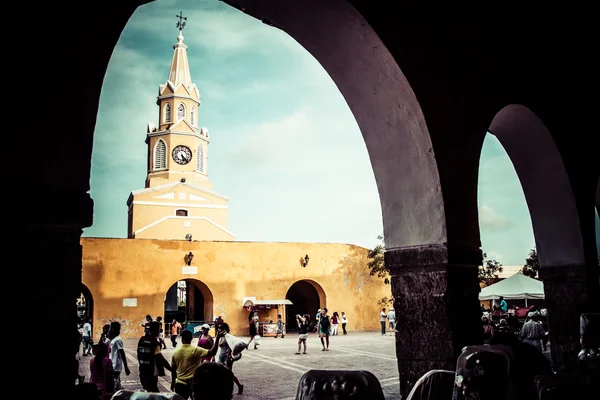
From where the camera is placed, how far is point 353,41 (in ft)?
13.7

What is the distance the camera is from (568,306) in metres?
6.25

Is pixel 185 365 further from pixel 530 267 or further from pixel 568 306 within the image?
pixel 530 267

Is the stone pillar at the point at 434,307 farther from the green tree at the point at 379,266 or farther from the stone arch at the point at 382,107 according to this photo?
the green tree at the point at 379,266

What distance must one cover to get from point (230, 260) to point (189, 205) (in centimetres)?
1349

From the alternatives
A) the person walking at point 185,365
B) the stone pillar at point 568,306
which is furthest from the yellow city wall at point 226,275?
the stone pillar at point 568,306

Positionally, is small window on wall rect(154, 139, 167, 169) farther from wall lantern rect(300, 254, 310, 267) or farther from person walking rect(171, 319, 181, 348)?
person walking rect(171, 319, 181, 348)

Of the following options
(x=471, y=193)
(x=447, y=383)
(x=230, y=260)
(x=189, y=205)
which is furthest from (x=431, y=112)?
(x=189, y=205)

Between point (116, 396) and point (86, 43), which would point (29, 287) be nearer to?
point (116, 396)

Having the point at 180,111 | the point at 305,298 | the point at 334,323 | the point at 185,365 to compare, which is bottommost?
the point at 334,323

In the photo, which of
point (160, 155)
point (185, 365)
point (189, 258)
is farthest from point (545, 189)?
point (160, 155)

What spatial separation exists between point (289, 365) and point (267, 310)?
35.2ft

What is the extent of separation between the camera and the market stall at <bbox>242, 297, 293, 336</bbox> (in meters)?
21.5

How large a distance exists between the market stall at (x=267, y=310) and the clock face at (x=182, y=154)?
692 inches

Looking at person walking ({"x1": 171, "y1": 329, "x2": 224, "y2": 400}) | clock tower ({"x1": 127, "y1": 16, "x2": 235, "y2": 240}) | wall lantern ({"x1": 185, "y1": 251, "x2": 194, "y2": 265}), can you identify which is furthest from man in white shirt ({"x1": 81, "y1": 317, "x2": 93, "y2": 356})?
clock tower ({"x1": 127, "y1": 16, "x2": 235, "y2": 240})
